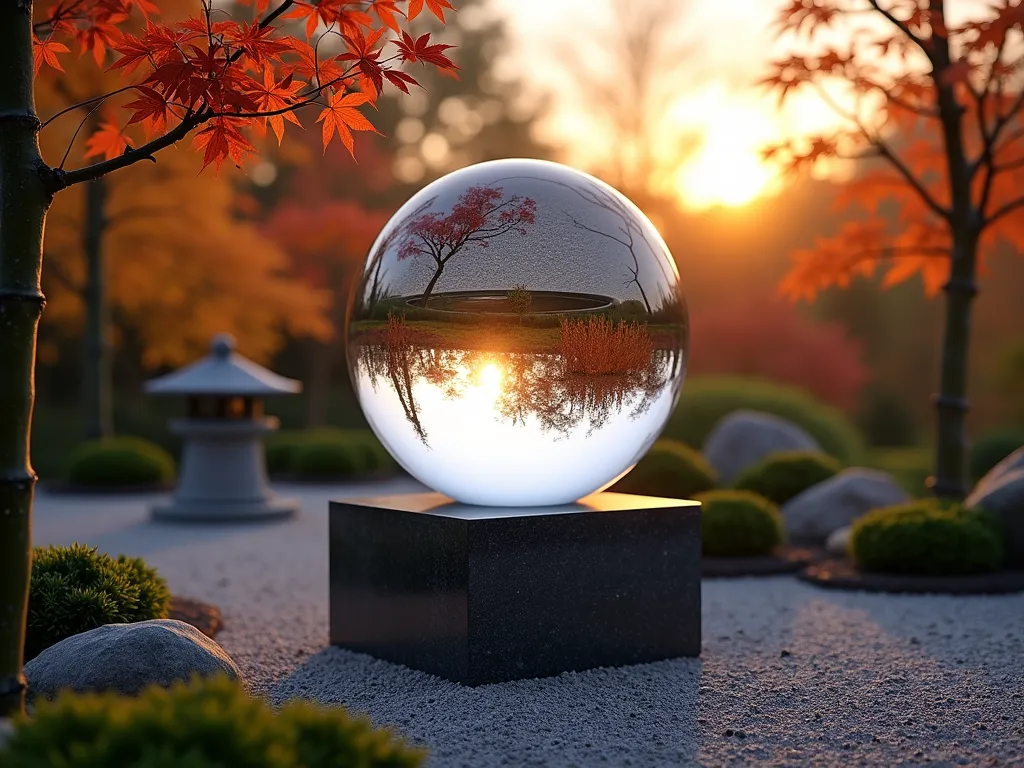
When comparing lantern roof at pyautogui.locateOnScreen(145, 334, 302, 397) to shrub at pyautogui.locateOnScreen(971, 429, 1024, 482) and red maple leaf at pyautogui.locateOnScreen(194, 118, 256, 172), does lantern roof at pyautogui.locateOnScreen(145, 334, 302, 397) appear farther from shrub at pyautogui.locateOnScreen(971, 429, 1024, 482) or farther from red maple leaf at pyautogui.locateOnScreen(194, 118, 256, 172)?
shrub at pyautogui.locateOnScreen(971, 429, 1024, 482)

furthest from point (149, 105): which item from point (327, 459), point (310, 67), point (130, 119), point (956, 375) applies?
point (327, 459)

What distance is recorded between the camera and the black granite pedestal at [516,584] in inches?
211

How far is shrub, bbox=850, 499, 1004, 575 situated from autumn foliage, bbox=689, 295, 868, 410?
15.9m

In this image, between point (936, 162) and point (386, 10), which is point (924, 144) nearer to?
point (936, 162)

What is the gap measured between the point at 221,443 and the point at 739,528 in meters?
6.73

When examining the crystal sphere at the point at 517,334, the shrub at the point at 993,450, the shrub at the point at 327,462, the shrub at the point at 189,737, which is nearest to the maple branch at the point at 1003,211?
the crystal sphere at the point at 517,334

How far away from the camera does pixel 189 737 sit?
2.81 m

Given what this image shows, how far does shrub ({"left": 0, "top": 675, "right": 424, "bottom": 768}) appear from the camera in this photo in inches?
107

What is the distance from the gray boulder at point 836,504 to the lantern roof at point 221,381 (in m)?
6.12

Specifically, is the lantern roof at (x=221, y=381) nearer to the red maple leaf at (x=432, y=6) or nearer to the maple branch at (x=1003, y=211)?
the maple branch at (x=1003, y=211)

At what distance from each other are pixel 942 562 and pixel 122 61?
716 cm

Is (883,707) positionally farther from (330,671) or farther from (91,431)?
(91,431)

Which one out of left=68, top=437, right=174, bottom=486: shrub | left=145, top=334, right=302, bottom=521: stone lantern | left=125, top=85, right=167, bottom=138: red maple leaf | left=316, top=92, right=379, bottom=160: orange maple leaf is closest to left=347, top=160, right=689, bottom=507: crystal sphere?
left=316, top=92, right=379, bottom=160: orange maple leaf

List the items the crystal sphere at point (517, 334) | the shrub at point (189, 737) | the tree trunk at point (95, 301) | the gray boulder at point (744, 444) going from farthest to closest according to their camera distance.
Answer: the tree trunk at point (95, 301) < the gray boulder at point (744, 444) < the crystal sphere at point (517, 334) < the shrub at point (189, 737)
